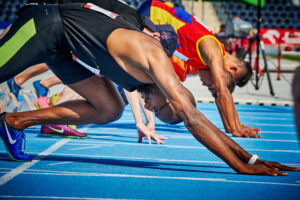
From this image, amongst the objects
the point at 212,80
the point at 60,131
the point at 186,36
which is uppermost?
the point at 186,36

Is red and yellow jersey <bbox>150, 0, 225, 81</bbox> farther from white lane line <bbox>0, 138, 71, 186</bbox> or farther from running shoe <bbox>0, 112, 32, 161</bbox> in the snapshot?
running shoe <bbox>0, 112, 32, 161</bbox>

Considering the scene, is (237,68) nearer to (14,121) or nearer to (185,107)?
(185,107)

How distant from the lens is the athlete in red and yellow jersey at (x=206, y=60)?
367 centimetres

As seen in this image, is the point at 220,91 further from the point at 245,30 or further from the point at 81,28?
the point at 245,30

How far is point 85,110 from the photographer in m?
2.95

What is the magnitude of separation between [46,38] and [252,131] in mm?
2640

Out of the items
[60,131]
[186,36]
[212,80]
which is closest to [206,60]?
[186,36]

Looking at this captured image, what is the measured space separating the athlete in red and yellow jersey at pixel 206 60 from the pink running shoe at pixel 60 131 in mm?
1166

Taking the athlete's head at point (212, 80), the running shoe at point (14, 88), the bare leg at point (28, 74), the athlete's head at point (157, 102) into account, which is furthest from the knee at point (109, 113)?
the running shoe at point (14, 88)

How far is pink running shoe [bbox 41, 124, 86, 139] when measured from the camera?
3.91 metres

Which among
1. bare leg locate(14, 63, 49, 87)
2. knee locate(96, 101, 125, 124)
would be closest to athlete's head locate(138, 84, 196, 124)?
knee locate(96, 101, 125, 124)

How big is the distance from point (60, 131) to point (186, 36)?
59.4 inches

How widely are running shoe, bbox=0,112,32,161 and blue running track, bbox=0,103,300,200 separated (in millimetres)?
57

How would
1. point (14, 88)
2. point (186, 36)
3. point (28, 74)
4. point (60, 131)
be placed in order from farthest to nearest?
point (14, 88)
point (28, 74)
point (60, 131)
point (186, 36)
